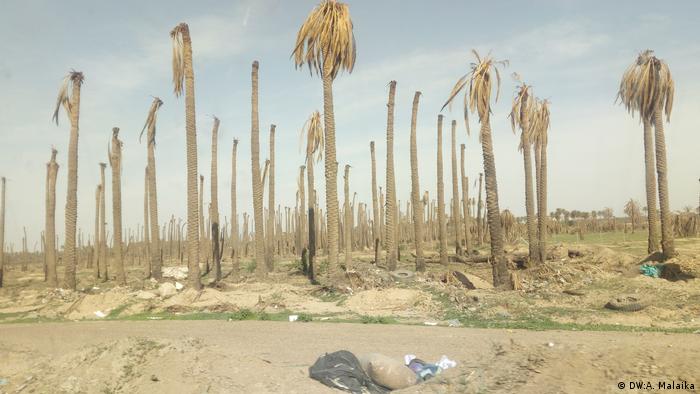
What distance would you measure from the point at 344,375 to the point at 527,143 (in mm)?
18138

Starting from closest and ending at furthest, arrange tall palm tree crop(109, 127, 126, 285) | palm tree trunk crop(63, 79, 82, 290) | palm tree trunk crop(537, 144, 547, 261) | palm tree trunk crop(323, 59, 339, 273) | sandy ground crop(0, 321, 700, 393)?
sandy ground crop(0, 321, 700, 393) < palm tree trunk crop(323, 59, 339, 273) < palm tree trunk crop(63, 79, 82, 290) < palm tree trunk crop(537, 144, 547, 261) < tall palm tree crop(109, 127, 126, 285)

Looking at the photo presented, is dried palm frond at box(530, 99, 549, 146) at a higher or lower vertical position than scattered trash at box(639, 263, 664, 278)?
higher

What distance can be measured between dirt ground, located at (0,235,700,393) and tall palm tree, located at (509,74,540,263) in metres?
1.94

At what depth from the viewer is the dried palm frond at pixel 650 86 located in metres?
21.0

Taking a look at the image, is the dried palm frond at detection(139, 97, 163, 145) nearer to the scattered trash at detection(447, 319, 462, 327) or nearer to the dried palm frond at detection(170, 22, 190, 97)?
the dried palm frond at detection(170, 22, 190, 97)

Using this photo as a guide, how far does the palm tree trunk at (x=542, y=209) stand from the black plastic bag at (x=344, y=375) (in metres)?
16.5

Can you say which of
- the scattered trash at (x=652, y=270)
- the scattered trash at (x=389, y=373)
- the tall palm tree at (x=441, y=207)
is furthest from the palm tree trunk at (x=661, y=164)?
the scattered trash at (x=389, y=373)

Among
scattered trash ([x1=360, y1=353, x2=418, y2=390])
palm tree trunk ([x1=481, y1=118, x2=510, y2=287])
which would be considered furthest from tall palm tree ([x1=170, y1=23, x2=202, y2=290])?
scattered trash ([x1=360, y1=353, x2=418, y2=390])

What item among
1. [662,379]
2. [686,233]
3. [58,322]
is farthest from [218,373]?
[686,233]

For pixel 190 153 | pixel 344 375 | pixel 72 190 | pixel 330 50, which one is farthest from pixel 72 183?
pixel 344 375

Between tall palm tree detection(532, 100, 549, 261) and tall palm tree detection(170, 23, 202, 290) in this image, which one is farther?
tall palm tree detection(532, 100, 549, 261)

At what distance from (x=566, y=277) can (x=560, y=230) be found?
42728mm

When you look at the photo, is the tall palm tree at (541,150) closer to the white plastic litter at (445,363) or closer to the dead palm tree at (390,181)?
the dead palm tree at (390,181)

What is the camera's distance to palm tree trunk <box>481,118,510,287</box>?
58.6 feet
